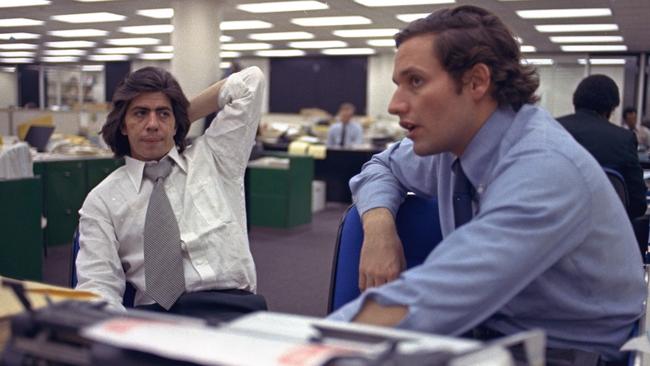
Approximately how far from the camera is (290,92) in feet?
49.4

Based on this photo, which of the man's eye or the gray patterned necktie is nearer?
the man's eye

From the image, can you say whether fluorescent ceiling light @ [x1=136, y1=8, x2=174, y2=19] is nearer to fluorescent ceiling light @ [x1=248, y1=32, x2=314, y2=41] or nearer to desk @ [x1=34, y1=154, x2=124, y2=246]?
fluorescent ceiling light @ [x1=248, y1=32, x2=314, y2=41]

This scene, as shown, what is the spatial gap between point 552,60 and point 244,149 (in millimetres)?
12287

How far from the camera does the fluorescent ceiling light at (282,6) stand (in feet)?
25.7

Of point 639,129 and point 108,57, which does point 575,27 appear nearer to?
point 639,129

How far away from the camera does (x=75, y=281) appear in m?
1.65

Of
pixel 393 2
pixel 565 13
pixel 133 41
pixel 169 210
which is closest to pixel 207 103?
pixel 169 210

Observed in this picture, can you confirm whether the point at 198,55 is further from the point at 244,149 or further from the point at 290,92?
the point at 290,92

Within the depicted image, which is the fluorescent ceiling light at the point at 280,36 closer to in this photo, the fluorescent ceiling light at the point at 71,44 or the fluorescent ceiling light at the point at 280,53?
the fluorescent ceiling light at the point at 280,53

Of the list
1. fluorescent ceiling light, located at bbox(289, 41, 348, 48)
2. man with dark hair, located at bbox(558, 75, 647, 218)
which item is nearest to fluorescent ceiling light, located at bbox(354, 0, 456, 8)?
fluorescent ceiling light, located at bbox(289, 41, 348, 48)

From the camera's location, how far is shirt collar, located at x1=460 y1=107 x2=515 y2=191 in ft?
3.41

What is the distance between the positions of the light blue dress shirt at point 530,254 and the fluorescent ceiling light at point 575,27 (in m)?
8.92

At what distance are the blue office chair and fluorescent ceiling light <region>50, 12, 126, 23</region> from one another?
25.7 feet

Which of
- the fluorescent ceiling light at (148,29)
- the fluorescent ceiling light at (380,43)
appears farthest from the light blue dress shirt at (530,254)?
the fluorescent ceiling light at (380,43)
